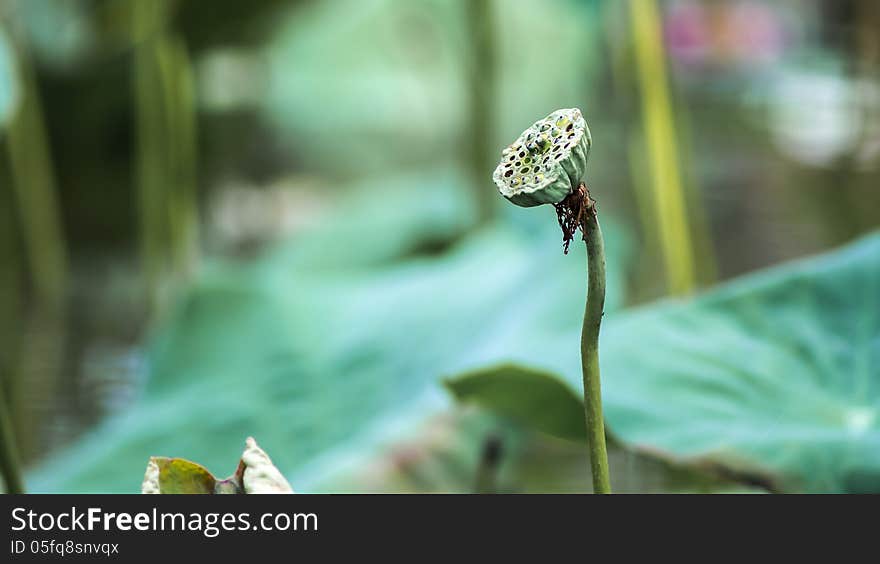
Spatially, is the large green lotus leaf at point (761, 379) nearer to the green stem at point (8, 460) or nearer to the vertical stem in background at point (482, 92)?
the green stem at point (8, 460)

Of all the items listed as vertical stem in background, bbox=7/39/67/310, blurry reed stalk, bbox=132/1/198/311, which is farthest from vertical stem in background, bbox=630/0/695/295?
vertical stem in background, bbox=7/39/67/310

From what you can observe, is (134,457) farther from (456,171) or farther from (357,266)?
(456,171)

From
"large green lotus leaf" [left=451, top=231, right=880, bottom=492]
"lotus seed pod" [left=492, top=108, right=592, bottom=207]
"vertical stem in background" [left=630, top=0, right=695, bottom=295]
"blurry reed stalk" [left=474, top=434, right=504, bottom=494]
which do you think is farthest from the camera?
"vertical stem in background" [left=630, top=0, right=695, bottom=295]

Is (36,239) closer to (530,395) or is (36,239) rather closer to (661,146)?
(661,146)

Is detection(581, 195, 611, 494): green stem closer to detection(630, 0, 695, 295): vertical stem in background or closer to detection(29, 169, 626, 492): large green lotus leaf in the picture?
detection(29, 169, 626, 492): large green lotus leaf

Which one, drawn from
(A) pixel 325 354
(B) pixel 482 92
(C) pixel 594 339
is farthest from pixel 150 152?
(C) pixel 594 339

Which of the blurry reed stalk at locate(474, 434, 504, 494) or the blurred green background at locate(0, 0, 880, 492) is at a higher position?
the blurred green background at locate(0, 0, 880, 492)

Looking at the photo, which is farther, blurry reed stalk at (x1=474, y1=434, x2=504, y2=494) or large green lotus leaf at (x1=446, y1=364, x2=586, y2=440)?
blurry reed stalk at (x1=474, y1=434, x2=504, y2=494)
